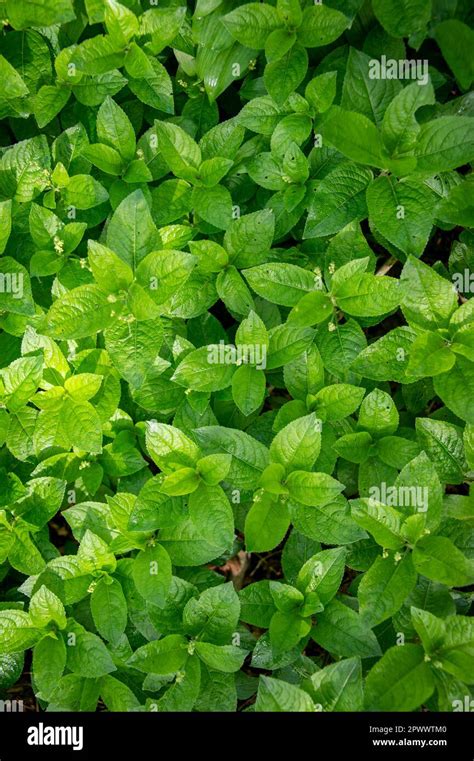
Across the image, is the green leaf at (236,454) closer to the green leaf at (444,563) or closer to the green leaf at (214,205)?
the green leaf at (444,563)

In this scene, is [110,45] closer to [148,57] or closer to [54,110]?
[148,57]

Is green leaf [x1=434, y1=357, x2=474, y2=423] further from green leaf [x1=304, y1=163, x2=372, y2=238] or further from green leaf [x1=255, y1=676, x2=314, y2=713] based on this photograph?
green leaf [x1=255, y1=676, x2=314, y2=713]

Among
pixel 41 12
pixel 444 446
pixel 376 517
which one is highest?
pixel 41 12

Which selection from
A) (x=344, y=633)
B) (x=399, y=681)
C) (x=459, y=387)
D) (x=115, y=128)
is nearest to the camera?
(x=399, y=681)

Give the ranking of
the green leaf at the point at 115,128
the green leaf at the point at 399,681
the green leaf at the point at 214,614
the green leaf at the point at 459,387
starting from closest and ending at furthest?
the green leaf at the point at 399,681 < the green leaf at the point at 459,387 < the green leaf at the point at 214,614 < the green leaf at the point at 115,128

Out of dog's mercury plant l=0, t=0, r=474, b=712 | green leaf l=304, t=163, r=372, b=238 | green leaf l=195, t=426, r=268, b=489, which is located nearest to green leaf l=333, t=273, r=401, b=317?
dog's mercury plant l=0, t=0, r=474, b=712

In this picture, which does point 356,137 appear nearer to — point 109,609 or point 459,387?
point 459,387

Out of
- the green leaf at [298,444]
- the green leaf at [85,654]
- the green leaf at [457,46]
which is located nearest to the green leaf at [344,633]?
the green leaf at [298,444]

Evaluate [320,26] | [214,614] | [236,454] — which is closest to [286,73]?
[320,26]

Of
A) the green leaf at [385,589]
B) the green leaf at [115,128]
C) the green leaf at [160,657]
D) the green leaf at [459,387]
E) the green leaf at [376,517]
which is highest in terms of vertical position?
the green leaf at [115,128]
